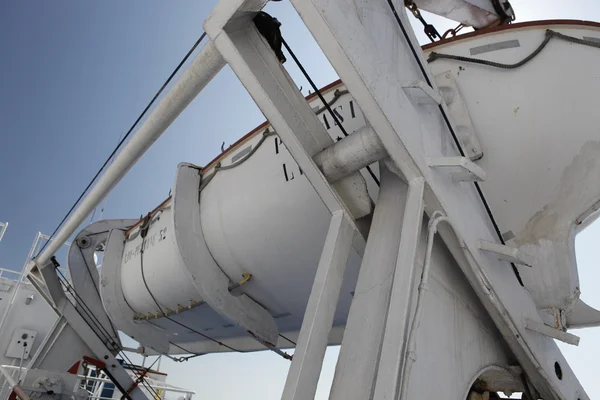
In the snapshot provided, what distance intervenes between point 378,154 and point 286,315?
2323 millimetres

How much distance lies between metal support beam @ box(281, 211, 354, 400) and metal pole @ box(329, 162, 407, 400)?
65 millimetres

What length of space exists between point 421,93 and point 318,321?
32.1 inches

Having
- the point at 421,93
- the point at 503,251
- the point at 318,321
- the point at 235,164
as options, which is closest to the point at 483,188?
the point at 503,251

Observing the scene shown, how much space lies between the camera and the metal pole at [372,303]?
1.10m

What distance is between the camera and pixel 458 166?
132cm

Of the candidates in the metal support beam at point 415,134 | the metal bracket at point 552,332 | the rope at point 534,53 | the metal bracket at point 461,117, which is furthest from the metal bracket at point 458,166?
the metal bracket at point 552,332

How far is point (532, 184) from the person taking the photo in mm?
1843

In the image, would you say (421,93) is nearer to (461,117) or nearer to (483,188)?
(461,117)

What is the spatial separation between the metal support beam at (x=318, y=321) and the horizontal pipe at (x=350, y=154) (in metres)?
0.18

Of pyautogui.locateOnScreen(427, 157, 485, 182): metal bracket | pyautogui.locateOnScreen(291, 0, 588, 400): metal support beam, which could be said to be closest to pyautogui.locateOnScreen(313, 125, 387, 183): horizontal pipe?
pyautogui.locateOnScreen(291, 0, 588, 400): metal support beam

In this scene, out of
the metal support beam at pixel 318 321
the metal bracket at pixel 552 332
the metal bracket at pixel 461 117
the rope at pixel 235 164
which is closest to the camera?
the metal support beam at pixel 318 321

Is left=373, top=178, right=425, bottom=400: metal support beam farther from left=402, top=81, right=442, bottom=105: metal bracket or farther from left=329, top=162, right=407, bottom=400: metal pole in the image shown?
left=402, top=81, right=442, bottom=105: metal bracket

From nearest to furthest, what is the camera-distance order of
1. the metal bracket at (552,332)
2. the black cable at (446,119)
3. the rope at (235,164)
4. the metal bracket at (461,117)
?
1. the black cable at (446,119)
2. the metal bracket at (552,332)
3. the metal bracket at (461,117)
4. the rope at (235,164)

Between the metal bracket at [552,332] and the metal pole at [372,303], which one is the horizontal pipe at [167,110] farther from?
the metal bracket at [552,332]
